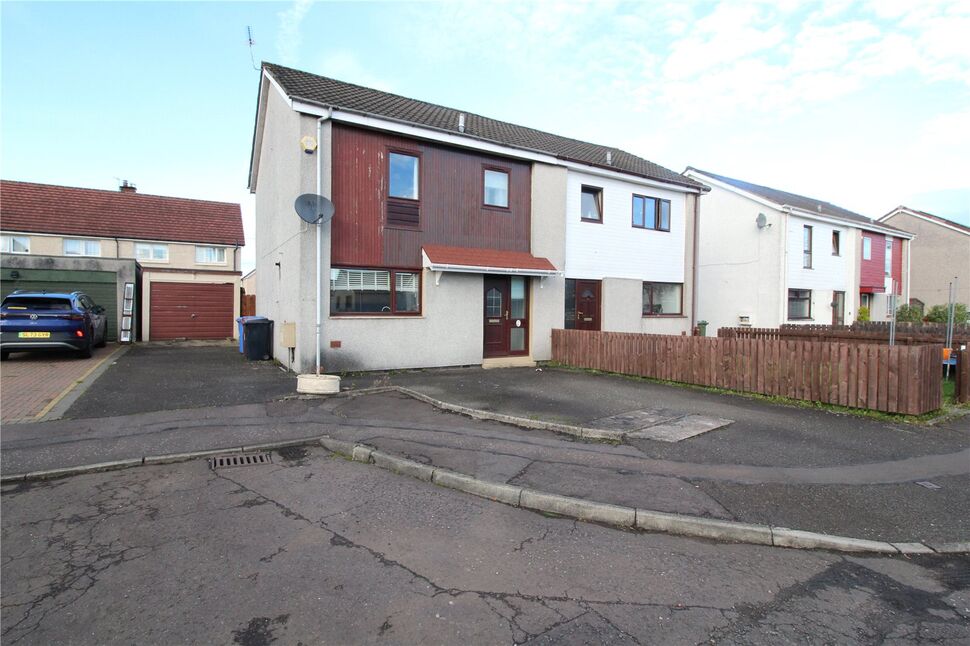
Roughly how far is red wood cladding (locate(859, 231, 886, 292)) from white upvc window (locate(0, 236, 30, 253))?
41222mm

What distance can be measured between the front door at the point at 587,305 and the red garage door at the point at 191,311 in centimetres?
1550

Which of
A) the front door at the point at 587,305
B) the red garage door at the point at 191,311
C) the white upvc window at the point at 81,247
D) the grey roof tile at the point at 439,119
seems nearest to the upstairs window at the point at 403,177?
the grey roof tile at the point at 439,119

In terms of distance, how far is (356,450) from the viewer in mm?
5719

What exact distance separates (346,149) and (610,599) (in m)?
10.5

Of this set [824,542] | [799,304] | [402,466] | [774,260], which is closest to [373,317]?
[402,466]

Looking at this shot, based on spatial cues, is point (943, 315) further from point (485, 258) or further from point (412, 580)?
point (412, 580)

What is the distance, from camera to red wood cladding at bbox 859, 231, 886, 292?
26094mm

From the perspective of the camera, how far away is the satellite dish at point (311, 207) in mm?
9914

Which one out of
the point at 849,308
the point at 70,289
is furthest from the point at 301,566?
the point at 849,308

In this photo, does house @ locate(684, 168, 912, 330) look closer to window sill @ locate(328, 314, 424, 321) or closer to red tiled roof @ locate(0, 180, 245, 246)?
window sill @ locate(328, 314, 424, 321)

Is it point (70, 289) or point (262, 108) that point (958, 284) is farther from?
point (70, 289)

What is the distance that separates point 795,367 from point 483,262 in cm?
684

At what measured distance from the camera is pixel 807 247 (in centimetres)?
2278

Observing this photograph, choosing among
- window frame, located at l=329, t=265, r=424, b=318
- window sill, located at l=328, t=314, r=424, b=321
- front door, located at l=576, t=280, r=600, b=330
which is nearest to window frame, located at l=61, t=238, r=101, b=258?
window frame, located at l=329, t=265, r=424, b=318
